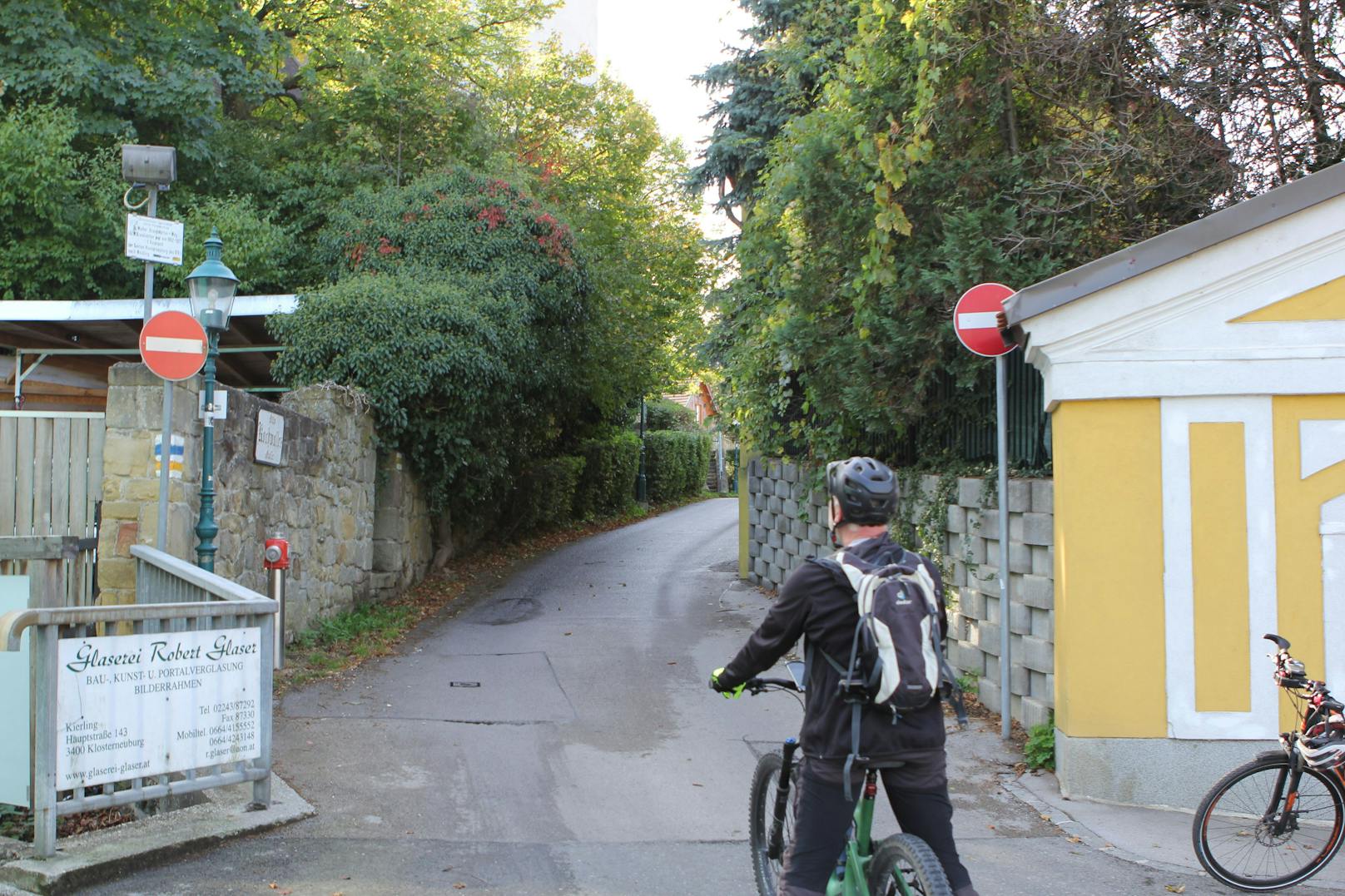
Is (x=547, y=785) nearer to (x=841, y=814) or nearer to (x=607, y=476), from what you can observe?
(x=841, y=814)

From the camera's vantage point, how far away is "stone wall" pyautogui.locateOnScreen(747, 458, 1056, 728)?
7191mm

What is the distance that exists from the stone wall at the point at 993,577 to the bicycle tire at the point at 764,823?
3.20 m

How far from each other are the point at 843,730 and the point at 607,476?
25007 millimetres

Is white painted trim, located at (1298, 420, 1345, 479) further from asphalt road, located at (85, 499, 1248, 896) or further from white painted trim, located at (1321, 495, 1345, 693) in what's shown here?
asphalt road, located at (85, 499, 1248, 896)

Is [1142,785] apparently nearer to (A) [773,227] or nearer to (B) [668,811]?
(B) [668,811]

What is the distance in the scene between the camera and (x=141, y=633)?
5324mm

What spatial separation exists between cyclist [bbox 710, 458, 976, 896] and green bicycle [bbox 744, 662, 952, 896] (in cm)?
6

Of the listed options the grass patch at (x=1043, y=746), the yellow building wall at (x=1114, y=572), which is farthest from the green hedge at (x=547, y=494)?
the yellow building wall at (x=1114, y=572)

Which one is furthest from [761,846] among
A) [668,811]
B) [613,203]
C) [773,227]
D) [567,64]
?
[567,64]

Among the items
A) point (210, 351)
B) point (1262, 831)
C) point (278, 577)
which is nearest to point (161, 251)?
point (210, 351)

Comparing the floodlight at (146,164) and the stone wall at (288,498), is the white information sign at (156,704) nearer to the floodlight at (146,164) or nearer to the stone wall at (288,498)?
the stone wall at (288,498)

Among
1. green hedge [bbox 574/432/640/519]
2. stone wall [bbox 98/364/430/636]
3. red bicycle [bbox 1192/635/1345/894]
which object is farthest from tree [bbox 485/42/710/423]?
red bicycle [bbox 1192/635/1345/894]

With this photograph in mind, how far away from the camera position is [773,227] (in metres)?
11.8

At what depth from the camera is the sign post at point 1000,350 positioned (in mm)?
7297
